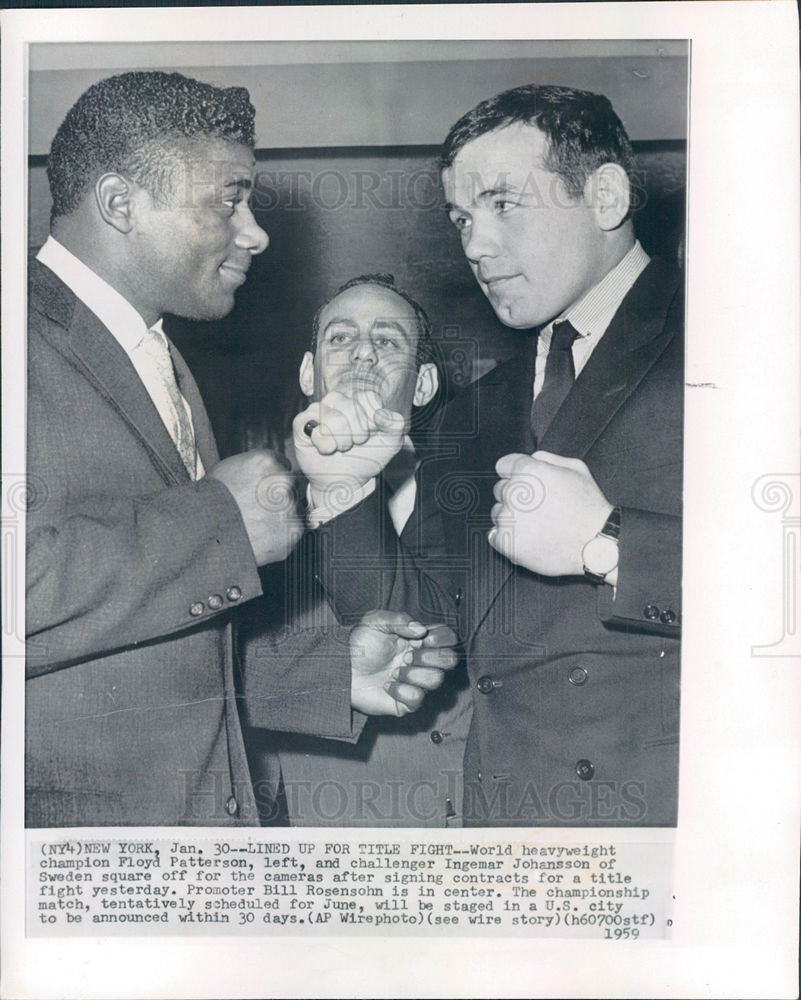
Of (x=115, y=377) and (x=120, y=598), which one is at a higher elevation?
(x=115, y=377)

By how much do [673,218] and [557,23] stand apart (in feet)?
1.34

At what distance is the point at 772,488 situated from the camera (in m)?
2.29

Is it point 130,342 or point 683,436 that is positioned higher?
point 130,342

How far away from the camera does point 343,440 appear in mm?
2258

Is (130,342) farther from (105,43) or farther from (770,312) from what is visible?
(770,312)

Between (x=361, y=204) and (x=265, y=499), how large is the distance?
1.83 ft

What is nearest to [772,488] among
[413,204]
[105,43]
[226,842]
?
[413,204]

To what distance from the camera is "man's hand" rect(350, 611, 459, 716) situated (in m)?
2.27

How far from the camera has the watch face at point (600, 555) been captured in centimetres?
224

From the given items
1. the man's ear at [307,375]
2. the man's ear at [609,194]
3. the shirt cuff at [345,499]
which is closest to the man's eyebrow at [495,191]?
the man's ear at [609,194]

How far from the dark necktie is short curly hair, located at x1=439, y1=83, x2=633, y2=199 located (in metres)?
0.26

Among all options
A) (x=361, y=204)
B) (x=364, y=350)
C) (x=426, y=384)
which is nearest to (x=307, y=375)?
(x=364, y=350)

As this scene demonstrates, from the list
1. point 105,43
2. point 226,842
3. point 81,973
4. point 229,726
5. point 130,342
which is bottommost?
point 81,973

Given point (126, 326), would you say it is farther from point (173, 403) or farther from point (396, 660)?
point (396, 660)
